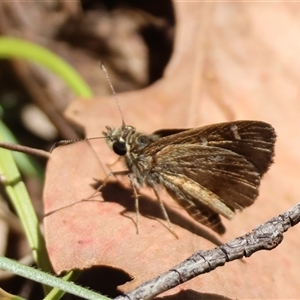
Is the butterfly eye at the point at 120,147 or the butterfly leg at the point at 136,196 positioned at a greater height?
the butterfly eye at the point at 120,147

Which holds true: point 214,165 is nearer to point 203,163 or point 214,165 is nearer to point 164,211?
point 203,163

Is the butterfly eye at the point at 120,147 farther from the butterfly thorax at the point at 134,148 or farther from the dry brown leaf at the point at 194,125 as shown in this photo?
the dry brown leaf at the point at 194,125

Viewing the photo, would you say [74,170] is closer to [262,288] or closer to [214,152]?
[214,152]

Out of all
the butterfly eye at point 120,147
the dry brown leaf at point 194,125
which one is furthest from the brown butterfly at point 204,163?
the dry brown leaf at point 194,125

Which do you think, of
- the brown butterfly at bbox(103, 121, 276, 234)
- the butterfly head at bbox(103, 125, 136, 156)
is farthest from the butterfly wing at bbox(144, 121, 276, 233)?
the butterfly head at bbox(103, 125, 136, 156)

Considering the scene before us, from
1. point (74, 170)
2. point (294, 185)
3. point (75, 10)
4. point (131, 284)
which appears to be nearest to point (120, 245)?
point (131, 284)

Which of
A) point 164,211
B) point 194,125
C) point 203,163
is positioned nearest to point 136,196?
point 164,211
